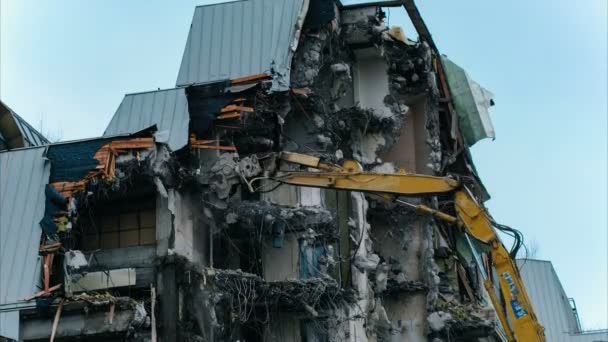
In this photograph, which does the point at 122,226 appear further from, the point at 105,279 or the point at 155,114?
the point at 155,114

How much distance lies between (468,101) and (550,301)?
17.9 m

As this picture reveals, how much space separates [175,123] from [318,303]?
234 inches

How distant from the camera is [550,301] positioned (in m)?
59.4

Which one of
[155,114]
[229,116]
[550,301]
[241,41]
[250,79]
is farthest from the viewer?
[550,301]

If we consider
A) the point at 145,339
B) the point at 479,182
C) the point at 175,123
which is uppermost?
the point at 479,182

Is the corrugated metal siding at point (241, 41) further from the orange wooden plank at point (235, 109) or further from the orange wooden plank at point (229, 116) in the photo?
the orange wooden plank at point (229, 116)

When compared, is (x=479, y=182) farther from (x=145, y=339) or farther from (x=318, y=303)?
(x=145, y=339)

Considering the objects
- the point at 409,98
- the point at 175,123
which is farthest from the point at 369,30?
the point at 175,123

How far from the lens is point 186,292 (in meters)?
30.4

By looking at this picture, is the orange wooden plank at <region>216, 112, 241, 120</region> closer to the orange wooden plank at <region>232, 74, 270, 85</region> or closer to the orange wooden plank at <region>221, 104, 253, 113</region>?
the orange wooden plank at <region>221, 104, 253, 113</region>

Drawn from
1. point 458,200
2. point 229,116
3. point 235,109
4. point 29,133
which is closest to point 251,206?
point 229,116

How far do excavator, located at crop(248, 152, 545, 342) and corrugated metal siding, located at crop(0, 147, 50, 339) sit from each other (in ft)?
17.1

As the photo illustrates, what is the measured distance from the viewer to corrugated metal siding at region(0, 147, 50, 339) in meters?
29.3

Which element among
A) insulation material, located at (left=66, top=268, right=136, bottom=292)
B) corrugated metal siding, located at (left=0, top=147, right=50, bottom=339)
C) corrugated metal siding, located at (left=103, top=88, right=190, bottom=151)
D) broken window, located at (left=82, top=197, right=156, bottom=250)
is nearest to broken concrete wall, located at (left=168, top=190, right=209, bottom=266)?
broken window, located at (left=82, top=197, right=156, bottom=250)
